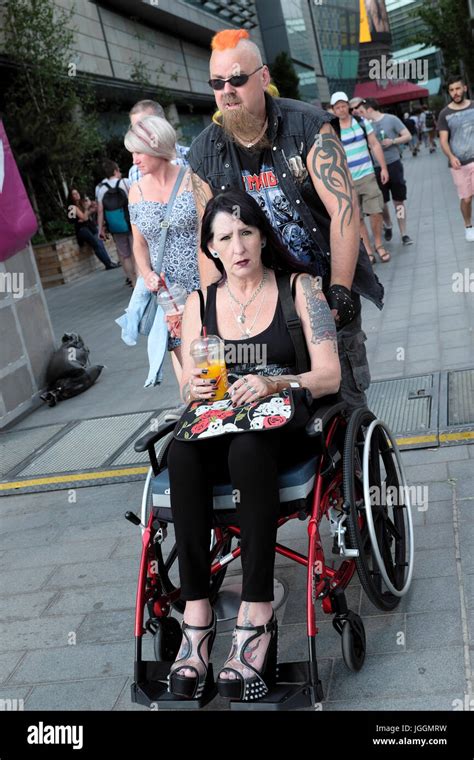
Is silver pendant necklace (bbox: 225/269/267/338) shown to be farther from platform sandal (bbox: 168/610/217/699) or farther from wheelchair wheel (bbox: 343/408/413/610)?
platform sandal (bbox: 168/610/217/699)

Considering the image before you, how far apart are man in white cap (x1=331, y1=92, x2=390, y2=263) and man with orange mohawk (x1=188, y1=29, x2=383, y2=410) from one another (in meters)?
6.01

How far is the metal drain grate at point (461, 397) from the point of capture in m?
4.80

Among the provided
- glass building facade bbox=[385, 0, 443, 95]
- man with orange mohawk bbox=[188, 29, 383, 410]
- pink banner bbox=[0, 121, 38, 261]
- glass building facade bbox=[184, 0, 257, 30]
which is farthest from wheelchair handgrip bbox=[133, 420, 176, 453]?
glass building facade bbox=[385, 0, 443, 95]

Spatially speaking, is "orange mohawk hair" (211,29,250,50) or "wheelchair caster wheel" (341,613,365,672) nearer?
"wheelchair caster wheel" (341,613,365,672)

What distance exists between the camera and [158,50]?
2811 cm

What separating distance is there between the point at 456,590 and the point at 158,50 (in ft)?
90.3

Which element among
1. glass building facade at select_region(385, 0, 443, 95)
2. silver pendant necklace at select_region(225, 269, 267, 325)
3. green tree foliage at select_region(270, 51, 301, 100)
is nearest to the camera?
silver pendant necklace at select_region(225, 269, 267, 325)

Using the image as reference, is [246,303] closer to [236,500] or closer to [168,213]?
[236,500]

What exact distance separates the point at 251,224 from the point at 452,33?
35621mm

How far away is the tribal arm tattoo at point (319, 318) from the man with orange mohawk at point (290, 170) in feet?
0.43

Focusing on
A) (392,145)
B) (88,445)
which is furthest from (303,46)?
(88,445)

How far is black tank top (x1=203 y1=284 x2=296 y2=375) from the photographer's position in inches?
125
